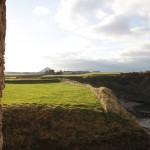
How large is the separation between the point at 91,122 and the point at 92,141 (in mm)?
2160

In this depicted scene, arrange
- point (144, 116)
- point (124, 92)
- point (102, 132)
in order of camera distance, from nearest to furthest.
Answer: point (102, 132) < point (144, 116) < point (124, 92)

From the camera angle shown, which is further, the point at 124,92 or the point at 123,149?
the point at 124,92

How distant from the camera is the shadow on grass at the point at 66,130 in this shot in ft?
95.7

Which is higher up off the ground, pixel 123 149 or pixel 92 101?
pixel 92 101

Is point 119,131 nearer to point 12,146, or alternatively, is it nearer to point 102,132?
Answer: point 102,132

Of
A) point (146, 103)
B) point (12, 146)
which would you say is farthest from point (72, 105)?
point (146, 103)

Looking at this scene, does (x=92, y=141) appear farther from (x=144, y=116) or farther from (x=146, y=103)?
(x=146, y=103)

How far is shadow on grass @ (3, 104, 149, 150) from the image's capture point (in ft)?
95.7

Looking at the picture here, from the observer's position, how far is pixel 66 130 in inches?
1180

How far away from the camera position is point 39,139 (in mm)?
29375

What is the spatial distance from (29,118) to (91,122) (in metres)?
5.53

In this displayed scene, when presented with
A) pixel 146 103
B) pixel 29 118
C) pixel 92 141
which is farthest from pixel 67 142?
pixel 146 103

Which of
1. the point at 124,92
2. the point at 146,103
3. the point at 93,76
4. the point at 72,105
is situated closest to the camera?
the point at 72,105

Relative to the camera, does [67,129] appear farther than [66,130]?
Yes
